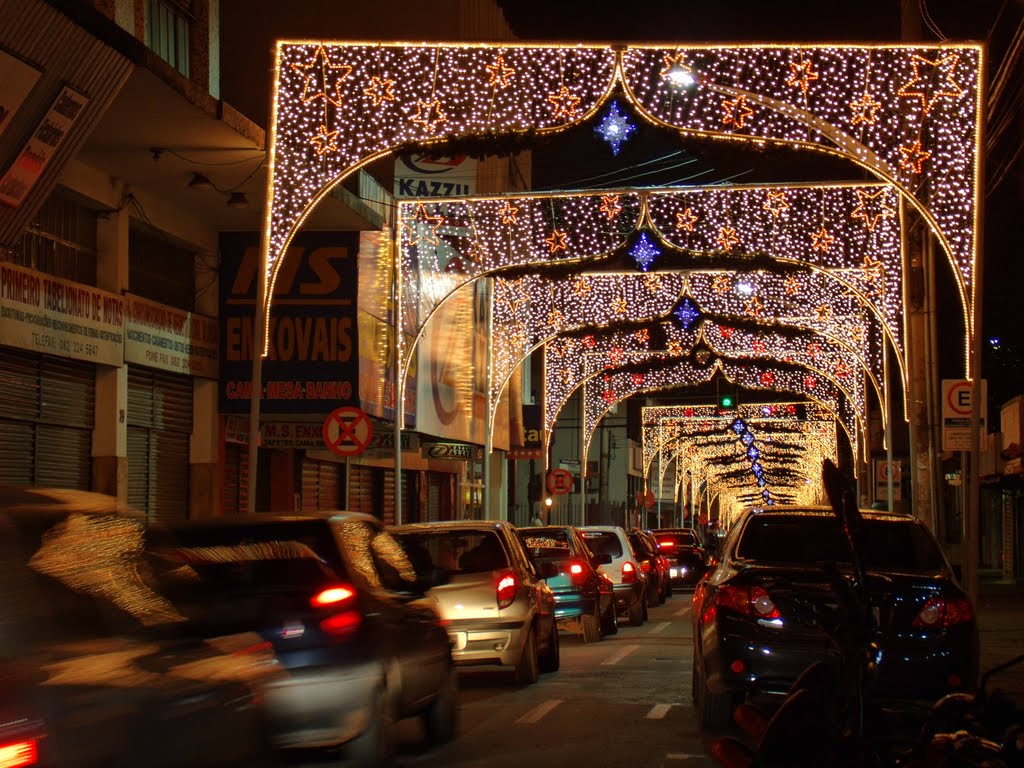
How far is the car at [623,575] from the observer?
81.7ft

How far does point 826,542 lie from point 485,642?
4064 millimetres

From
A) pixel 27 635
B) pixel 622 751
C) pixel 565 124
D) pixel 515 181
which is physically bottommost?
pixel 622 751

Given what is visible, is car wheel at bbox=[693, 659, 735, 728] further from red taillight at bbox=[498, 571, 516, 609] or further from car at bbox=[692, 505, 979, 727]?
red taillight at bbox=[498, 571, 516, 609]

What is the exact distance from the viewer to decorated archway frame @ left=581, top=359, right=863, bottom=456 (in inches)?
1969

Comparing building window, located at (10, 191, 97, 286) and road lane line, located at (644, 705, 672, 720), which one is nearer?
road lane line, located at (644, 705, 672, 720)

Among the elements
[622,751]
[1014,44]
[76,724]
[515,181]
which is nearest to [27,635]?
[76,724]

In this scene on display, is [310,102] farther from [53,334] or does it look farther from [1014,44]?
[1014,44]

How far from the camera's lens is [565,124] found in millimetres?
18172

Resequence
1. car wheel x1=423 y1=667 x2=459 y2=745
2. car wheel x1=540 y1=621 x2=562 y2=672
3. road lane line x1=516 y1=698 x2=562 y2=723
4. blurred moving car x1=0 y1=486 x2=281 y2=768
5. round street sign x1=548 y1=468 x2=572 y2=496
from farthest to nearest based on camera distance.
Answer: round street sign x1=548 y1=468 x2=572 y2=496 → car wheel x1=540 y1=621 x2=562 y2=672 → road lane line x1=516 y1=698 x2=562 y2=723 → car wheel x1=423 y1=667 x2=459 y2=745 → blurred moving car x1=0 y1=486 x2=281 y2=768

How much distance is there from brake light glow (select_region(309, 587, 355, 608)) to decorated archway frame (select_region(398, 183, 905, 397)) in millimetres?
16262

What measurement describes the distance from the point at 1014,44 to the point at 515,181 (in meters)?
35.3

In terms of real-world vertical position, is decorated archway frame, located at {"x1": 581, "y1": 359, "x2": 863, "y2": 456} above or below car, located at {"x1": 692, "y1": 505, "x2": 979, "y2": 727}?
above

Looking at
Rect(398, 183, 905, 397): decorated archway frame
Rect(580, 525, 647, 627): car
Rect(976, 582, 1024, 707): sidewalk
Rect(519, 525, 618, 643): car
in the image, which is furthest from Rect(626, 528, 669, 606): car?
Rect(519, 525, 618, 643): car

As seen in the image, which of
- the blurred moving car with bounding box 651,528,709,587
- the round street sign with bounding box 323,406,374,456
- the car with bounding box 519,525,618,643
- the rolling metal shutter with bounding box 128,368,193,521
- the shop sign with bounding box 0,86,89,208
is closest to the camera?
the shop sign with bounding box 0,86,89,208
